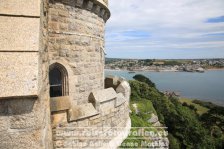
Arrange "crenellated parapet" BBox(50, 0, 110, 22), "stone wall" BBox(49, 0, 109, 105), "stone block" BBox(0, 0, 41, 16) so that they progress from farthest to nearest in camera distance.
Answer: "crenellated parapet" BBox(50, 0, 110, 22)
"stone wall" BBox(49, 0, 109, 105)
"stone block" BBox(0, 0, 41, 16)

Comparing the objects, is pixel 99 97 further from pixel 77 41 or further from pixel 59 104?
pixel 77 41

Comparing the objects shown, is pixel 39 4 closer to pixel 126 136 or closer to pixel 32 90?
pixel 32 90

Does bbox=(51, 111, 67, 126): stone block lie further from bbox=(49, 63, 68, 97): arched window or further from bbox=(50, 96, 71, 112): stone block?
bbox=(49, 63, 68, 97): arched window

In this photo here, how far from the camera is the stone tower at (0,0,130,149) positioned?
2877 mm

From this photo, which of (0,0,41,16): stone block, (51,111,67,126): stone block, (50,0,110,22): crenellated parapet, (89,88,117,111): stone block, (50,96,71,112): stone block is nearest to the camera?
(0,0,41,16): stone block

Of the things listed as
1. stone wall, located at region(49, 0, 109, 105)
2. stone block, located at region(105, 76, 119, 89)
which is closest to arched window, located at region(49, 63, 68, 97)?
stone wall, located at region(49, 0, 109, 105)

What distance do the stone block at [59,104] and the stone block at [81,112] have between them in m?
0.27

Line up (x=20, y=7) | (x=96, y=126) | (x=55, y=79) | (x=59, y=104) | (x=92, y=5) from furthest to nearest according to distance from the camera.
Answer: (x=92, y=5) → (x=55, y=79) → (x=96, y=126) → (x=59, y=104) → (x=20, y=7)

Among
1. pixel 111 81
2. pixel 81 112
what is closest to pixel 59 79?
pixel 81 112

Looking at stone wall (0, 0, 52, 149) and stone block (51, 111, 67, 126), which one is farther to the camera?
stone block (51, 111, 67, 126)

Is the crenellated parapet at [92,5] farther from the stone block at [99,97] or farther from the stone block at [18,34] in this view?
the stone block at [18,34]

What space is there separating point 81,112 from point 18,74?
2.91 m

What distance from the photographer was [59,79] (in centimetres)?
888

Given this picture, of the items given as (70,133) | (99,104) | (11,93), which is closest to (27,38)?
(11,93)
